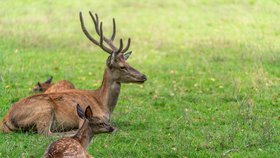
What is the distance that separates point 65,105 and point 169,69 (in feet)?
19.0

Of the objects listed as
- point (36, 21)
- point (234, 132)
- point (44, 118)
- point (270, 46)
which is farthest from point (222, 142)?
point (36, 21)

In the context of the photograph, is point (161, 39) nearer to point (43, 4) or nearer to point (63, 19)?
point (63, 19)

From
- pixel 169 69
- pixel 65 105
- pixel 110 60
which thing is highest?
pixel 110 60

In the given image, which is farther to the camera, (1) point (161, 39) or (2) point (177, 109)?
(1) point (161, 39)

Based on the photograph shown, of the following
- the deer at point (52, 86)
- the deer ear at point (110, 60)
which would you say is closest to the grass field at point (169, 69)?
the deer at point (52, 86)

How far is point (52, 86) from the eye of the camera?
428 inches

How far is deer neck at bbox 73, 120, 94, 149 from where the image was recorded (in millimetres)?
6684

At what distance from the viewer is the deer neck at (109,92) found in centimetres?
940

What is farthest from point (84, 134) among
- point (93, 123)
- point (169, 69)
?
point (169, 69)

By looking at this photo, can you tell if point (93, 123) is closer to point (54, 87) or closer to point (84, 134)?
point (84, 134)

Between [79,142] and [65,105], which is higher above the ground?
[79,142]

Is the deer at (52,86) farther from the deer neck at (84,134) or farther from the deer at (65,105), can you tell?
the deer neck at (84,134)

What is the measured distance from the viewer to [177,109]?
1035 cm

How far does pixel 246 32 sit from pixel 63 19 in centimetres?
626
